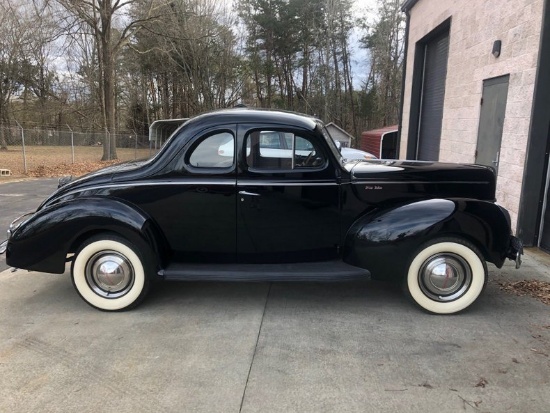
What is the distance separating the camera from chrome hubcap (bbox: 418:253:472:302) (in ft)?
12.8

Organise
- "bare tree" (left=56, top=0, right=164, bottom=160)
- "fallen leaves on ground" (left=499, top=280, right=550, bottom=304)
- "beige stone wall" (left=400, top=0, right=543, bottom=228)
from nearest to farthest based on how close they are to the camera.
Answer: "fallen leaves on ground" (left=499, top=280, right=550, bottom=304) → "beige stone wall" (left=400, top=0, right=543, bottom=228) → "bare tree" (left=56, top=0, right=164, bottom=160)

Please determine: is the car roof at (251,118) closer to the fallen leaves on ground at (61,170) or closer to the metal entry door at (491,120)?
the metal entry door at (491,120)

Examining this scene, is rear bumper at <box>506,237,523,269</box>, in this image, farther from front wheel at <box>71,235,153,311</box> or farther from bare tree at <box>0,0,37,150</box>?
bare tree at <box>0,0,37,150</box>

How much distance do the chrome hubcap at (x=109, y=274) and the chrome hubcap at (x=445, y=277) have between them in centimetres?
270

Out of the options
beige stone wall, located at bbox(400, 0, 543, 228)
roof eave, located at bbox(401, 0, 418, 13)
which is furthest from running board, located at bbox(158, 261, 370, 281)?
roof eave, located at bbox(401, 0, 418, 13)

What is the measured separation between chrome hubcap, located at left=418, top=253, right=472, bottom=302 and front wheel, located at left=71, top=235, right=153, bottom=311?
8.39ft

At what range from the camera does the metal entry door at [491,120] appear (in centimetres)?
658

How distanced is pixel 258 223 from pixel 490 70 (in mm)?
5184

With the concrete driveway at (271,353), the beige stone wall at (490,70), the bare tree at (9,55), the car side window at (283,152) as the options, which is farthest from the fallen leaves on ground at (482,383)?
the bare tree at (9,55)

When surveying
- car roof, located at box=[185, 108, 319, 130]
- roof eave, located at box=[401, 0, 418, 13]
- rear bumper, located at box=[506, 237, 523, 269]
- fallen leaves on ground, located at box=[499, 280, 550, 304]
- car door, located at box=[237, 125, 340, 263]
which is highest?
roof eave, located at box=[401, 0, 418, 13]

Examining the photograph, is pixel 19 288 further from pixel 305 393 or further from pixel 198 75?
pixel 198 75

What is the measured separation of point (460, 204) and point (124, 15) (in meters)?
23.2

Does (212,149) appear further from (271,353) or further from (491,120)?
(491,120)

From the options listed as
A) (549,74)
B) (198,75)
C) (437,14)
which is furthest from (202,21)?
(549,74)
